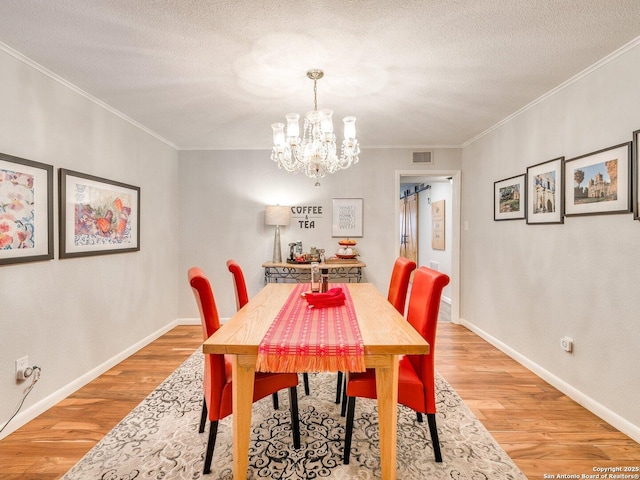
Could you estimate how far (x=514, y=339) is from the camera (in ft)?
10.8

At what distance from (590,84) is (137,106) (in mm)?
3689

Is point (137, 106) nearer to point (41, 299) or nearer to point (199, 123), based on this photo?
point (199, 123)

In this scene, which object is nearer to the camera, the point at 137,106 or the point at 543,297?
the point at 543,297

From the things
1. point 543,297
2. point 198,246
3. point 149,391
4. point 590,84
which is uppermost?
point 590,84

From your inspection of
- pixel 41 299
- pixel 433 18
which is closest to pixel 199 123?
pixel 41 299

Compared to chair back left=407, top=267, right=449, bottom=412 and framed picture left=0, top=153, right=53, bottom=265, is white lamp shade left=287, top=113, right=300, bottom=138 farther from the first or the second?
framed picture left=0, top=153, right=53, bottom=265

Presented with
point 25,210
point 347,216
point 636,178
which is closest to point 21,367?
point 25,210

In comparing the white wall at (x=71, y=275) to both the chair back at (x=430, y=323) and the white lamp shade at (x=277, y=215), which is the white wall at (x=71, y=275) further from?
the chair back at (x=430, y=323)

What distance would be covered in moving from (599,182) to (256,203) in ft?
11.7

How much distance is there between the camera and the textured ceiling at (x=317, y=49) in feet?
5.71

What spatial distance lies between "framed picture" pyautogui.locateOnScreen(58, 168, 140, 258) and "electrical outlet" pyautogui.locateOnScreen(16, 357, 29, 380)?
0.75m

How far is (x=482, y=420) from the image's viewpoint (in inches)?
87.7

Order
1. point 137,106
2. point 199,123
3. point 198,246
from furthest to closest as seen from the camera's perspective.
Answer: point 198,246 → point 199,123 → point 137,106

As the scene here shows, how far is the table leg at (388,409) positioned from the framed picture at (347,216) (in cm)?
309
